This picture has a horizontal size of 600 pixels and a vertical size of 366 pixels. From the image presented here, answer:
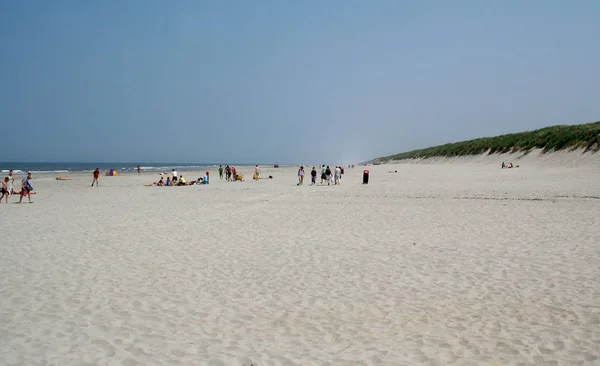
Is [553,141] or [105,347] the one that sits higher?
[553,141]

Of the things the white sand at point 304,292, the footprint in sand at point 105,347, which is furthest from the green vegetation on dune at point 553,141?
the footprint in sand at point 105,347

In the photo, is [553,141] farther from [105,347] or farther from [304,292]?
[105,347]

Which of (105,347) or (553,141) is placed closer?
(105,347)

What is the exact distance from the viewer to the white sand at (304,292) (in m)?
4.70

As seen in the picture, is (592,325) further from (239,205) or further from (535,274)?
(239,205)

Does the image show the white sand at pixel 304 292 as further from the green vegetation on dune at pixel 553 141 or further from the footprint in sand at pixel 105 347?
the green vegetation on dune at pixel 553 141

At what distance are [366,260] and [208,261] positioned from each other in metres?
3.17

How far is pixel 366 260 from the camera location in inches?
336

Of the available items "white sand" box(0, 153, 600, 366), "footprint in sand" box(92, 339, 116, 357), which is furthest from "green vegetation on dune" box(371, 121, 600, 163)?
"footprint in sand" box(92, 339, 116, 357)

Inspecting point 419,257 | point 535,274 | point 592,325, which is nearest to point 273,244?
point 419,257

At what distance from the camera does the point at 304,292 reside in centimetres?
664

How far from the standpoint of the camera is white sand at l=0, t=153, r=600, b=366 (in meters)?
4.70

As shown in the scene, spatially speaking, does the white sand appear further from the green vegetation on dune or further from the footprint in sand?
the green vegetation on dune

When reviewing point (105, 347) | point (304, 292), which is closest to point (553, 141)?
point (304, 292)
